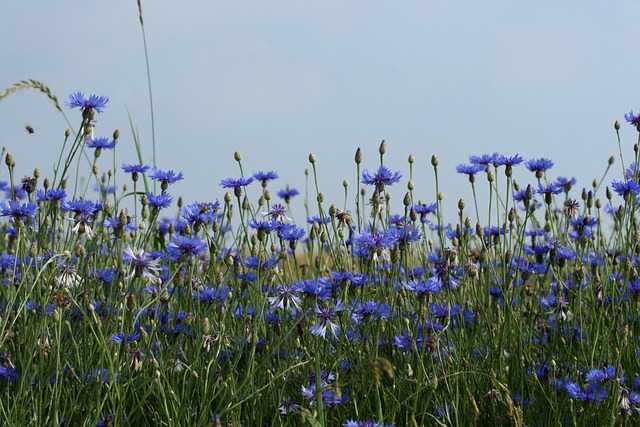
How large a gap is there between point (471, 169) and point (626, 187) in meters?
0.63

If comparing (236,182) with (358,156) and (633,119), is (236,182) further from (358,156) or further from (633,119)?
(633,119)

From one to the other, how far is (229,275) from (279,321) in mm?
403

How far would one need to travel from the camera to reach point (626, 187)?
3312 mm

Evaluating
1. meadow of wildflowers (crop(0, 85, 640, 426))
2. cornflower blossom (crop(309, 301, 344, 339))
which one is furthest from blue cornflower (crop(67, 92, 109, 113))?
cornflower blossom (crop(309, 301, 344, 339))

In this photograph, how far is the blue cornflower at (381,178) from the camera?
319 centimetres

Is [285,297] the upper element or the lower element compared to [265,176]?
lower

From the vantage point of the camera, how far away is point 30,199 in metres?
3.70

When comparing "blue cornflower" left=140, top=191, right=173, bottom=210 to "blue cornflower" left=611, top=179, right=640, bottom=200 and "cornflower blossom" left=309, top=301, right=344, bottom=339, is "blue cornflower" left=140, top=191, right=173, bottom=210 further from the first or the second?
"blue cornflower" left=611, top=179, right=640, bottom=200

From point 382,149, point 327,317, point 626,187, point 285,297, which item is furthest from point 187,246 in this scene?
point 626,187

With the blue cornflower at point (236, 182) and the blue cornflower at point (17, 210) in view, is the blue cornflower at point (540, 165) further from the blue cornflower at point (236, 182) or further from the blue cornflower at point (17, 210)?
the blue cornflower at point (17, 210)

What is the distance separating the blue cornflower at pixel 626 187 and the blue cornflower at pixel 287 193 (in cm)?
152

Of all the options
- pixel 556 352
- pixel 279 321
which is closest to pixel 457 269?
pixel 556 352

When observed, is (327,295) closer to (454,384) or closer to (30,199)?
(454,384)

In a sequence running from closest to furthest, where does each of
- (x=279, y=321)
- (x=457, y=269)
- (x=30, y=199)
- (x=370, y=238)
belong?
(x=370, y=238) → (x=279, y=321) → (x=457, y=269) → (x=30, y=199)
